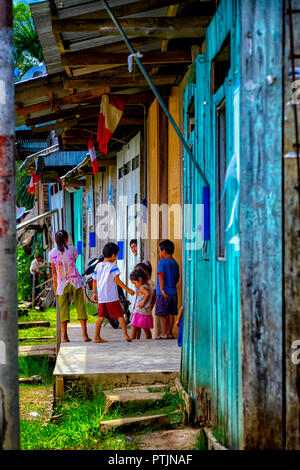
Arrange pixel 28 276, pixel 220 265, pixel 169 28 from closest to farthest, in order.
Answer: pixel 220 265
pixel 169 28
pixel 28 276

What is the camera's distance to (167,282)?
867 centimetres

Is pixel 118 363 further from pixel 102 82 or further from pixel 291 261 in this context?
Result: pixel 291 261

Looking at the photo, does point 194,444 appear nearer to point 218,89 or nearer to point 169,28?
point 218,89

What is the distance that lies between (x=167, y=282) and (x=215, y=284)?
4.21m

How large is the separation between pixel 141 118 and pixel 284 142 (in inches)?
302

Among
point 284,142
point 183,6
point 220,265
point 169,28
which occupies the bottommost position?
point 220,265

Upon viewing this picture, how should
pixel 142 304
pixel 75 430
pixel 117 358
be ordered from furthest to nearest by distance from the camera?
pixel 142 304 < pixel 117 358 < pixel 75 430

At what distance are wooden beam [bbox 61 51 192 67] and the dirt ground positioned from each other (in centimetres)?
415

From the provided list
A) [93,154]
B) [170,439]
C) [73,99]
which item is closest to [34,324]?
[93,154]

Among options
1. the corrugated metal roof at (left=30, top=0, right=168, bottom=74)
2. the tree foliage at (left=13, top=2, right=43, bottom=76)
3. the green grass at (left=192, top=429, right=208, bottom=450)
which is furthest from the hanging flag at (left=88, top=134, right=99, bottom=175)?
the tree foliage at (left=13, top=2, right=43, bottom=76)

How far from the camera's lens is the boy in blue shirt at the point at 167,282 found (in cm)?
858

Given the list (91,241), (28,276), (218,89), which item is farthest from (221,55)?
(28,276)

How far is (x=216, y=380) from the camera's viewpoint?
4.36m

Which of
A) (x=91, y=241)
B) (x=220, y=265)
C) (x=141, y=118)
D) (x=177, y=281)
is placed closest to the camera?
(x=220, y=265)
